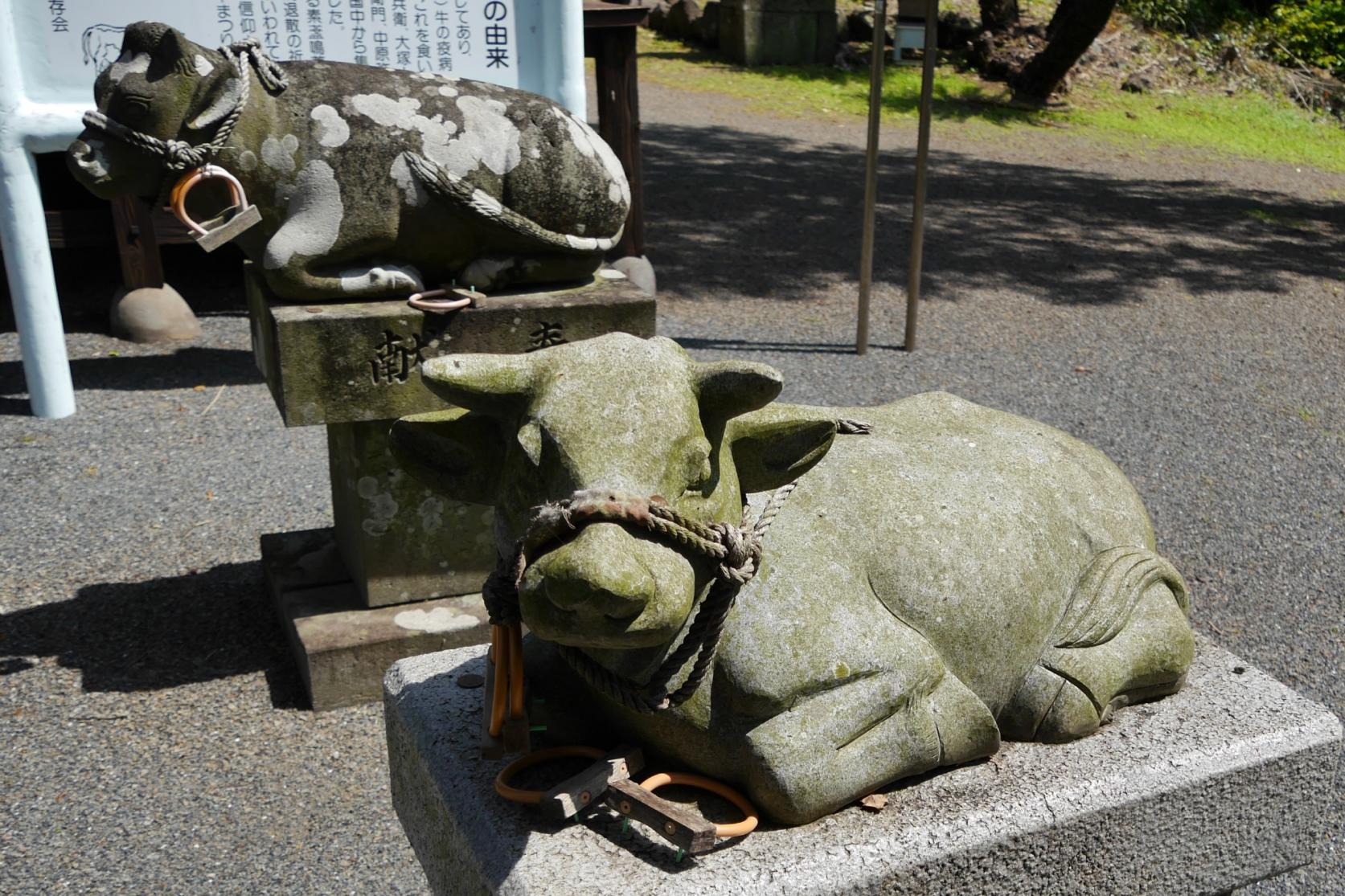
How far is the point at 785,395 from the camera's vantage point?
21.2 feet

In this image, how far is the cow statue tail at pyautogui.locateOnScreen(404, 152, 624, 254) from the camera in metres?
3.62

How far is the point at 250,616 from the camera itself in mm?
4332

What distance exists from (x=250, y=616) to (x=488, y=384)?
2915 millimetres

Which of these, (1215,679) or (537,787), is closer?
(537,787)

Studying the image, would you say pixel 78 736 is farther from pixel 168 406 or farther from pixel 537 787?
pixel 168 406

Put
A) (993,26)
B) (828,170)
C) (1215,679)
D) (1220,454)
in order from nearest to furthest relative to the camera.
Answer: (1215,679)
(1220,454)
(828,170)
(993,26)

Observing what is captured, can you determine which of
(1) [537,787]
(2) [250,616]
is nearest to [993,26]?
(2) [250,616]

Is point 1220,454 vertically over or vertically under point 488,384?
under

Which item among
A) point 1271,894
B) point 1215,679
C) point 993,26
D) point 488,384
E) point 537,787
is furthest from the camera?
point 993,26

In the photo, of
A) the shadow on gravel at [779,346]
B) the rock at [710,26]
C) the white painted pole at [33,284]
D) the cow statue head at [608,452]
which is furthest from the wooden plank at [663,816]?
the rock at [710,26]

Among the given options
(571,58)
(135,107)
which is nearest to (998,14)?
(571,58)

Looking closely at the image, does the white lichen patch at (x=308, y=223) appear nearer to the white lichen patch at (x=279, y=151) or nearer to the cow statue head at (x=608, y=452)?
the white lichen patch at (x=279, y=151)

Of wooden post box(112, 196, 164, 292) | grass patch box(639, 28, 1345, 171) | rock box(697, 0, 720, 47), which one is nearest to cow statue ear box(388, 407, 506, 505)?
wooden post box(112, 196, 164, 292)

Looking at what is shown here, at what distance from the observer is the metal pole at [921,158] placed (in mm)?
6547
